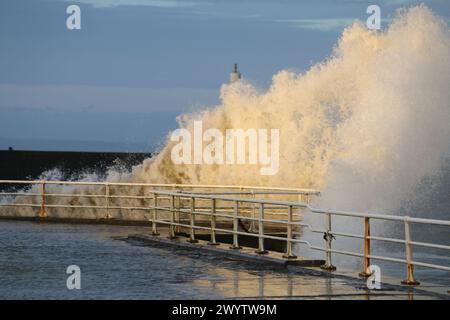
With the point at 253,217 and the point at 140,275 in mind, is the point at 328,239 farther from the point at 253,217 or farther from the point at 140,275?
the point at 253,217

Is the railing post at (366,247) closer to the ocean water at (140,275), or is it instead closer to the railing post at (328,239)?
the ocean water at (140,275)

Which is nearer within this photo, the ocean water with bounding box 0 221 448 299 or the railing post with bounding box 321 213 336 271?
the ocean water with bounding box 0 221 448 299

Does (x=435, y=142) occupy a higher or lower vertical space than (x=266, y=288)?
higher

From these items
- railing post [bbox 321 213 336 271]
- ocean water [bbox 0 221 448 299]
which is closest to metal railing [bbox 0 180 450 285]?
railing post [bbox 321 213 336 271]

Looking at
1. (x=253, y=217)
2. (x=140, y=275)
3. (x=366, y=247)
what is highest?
(x=253, y=217)

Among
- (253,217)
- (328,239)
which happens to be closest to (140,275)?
(328,239)

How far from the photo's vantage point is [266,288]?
16.8m

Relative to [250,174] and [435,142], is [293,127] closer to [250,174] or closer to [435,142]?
[250,174]

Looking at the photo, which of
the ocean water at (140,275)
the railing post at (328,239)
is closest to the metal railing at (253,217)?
the railing post at (328,239)

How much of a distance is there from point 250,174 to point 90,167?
489ft

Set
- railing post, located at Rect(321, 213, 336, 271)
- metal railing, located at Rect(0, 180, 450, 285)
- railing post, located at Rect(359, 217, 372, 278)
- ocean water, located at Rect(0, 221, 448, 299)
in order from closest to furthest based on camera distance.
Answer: ocean water, located at Rect(0, 221, 448, 299) → metal railing, located at Rect(0, 180, 450, 285) → railing post, located at Rect(359, 217, 372, 278) → railing post, located at Rect(321, 213, 336, 271)

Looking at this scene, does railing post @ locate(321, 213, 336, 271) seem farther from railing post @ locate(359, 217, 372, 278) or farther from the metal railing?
railing post @ locate(359, 217, 372, 278)

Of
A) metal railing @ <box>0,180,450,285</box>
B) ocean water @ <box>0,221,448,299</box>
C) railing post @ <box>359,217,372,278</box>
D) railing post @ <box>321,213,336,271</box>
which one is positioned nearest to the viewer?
ocean water @ <box>0,221,448,299</box>
